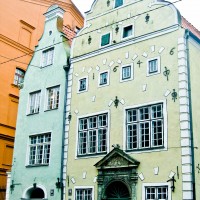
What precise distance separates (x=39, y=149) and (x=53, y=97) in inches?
115

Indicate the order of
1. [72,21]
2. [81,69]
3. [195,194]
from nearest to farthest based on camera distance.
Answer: [195,194], [81,69], [72,21]

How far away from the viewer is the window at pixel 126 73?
18.1m

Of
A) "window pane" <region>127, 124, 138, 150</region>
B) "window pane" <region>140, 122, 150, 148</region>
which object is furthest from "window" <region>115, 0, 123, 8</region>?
"window pane" <region>140, 122, 150, 148</region>

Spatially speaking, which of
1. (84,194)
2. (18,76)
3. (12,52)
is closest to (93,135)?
(84,194)

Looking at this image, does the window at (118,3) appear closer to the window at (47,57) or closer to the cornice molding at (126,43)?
the cornice molding at (126,43)

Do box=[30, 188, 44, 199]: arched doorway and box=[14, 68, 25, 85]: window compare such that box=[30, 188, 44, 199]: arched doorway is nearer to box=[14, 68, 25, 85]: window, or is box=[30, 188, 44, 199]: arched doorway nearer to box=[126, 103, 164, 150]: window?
box=[126, 103, 164, 150]: window

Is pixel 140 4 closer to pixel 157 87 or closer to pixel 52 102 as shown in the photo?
pixel 157 87

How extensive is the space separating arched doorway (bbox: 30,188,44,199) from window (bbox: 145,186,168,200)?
6.88m

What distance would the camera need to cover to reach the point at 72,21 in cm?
3328

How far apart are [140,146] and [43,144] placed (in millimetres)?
6269

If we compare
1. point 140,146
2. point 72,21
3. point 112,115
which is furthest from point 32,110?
point 72,21

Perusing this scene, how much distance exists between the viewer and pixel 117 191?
17188 millimetres

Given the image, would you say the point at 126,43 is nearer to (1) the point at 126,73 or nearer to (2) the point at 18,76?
(1) the point at 126,73

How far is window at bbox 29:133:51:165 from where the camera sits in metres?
20.5
